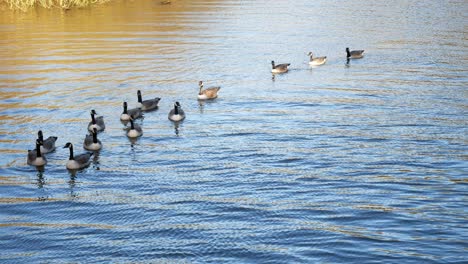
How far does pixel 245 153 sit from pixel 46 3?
50050 millimetres

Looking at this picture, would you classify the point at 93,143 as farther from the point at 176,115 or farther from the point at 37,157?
the point at 176,115

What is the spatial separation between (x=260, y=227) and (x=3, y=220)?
714 centimetres

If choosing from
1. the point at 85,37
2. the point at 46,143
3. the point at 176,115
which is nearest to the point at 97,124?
the point at 46,143

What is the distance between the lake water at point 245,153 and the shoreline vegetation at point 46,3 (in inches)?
681

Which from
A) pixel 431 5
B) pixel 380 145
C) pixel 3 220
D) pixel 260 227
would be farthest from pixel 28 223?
pixel 431 5

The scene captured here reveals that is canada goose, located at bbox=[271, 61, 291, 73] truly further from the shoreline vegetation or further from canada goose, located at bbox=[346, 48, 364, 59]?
the shoreline vegetation

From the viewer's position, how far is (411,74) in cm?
3703

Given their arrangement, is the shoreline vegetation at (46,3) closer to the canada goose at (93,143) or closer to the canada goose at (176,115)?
the canada goose at (176,115)

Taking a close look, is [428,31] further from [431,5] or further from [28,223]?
[28,223]

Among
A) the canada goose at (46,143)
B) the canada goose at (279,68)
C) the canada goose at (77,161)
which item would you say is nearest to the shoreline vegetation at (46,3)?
the canada goose at (279,68)

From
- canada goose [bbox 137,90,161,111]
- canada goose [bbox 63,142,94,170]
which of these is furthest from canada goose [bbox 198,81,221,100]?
canada goose [bbox 63,142,94,170]

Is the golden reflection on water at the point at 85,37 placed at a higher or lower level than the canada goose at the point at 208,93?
higher

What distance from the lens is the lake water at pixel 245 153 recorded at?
1731cm

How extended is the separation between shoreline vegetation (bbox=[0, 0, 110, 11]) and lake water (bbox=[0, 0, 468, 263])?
56.8ft
